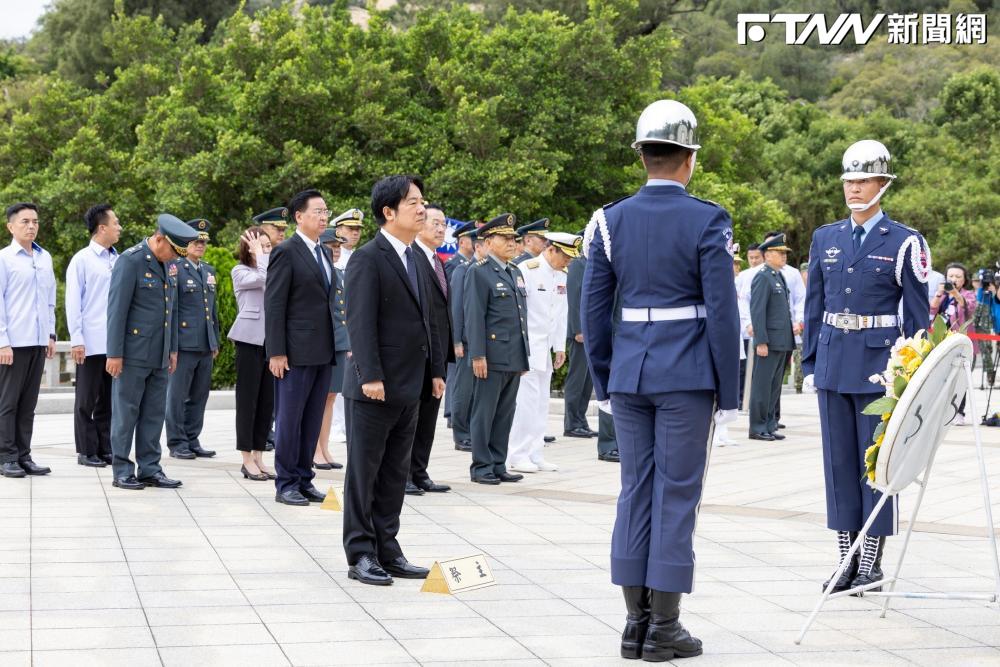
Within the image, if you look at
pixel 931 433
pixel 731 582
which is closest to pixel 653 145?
pixel 931 433

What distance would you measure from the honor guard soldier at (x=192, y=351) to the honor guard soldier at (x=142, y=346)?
1583mm

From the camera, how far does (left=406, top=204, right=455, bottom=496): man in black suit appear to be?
6520 millimetres

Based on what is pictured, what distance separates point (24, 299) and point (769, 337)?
7510mm

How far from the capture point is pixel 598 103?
25828 millimetres

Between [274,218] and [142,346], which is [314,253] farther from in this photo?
[274,218]

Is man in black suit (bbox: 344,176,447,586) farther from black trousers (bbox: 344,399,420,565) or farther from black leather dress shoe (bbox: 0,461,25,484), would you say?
black leather dress shoe (bbox: 0,461,25,484)

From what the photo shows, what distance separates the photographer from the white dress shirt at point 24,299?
939cm

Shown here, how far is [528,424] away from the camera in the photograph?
10.4m

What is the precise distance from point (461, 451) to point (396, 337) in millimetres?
5698

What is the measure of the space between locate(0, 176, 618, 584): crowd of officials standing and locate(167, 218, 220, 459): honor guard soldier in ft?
0.06

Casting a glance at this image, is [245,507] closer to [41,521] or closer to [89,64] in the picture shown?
[41,521]

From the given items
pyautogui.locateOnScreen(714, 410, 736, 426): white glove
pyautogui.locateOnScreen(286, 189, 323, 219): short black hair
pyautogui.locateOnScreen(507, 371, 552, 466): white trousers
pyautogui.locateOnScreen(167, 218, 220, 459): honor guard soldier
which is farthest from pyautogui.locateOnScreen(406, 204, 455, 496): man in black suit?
pyautogui.locateOnScreen(167, 218, 220, 459): honor guard soldier

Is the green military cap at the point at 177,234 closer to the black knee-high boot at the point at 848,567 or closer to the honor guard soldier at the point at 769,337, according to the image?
the black knee-high boot at the point at 848,567

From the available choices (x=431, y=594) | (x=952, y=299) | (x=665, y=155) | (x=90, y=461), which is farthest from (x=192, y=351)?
(x=952, y=299)
